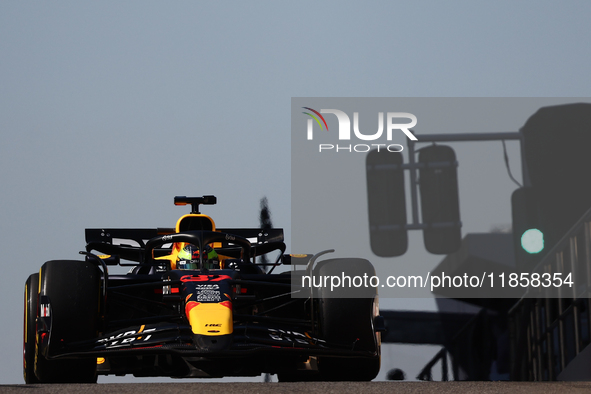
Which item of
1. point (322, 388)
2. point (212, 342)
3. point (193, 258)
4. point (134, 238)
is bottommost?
point (322, 388)

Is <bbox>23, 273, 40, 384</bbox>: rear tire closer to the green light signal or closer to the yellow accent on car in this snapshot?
the yellow accent on car

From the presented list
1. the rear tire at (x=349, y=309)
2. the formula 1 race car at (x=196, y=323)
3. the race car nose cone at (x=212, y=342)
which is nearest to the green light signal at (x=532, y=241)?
the formula 1 race car at (x=196, y=323)

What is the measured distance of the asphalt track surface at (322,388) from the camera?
16.2 ft

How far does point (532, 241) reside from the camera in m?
13.5

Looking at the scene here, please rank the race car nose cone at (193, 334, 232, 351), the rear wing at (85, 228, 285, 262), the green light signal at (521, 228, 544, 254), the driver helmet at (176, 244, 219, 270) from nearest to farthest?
1. the race car nose cone at (193, 334, 232, 351)
2. the driver helmet at (176, 244, 219, 270)
3. the rear wing at (85, 228, 285, 262)
4. the green light signal at (521, 228, 544, 254)

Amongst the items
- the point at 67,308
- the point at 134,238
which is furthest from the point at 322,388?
the point at 134,238

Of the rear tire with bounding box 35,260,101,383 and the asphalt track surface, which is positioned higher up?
the rear tire with bounding box 35,260,101,383

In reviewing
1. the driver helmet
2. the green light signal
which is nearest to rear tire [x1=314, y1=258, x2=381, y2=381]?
the driver helmet

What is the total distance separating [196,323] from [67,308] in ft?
2.99

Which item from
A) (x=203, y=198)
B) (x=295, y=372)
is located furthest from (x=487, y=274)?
(x=295, y=372)

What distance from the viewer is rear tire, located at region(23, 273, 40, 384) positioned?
21.6 feet

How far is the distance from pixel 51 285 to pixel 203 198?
335cm

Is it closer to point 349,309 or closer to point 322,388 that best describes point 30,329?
point 349,309

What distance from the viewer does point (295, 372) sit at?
6992 millimetres
